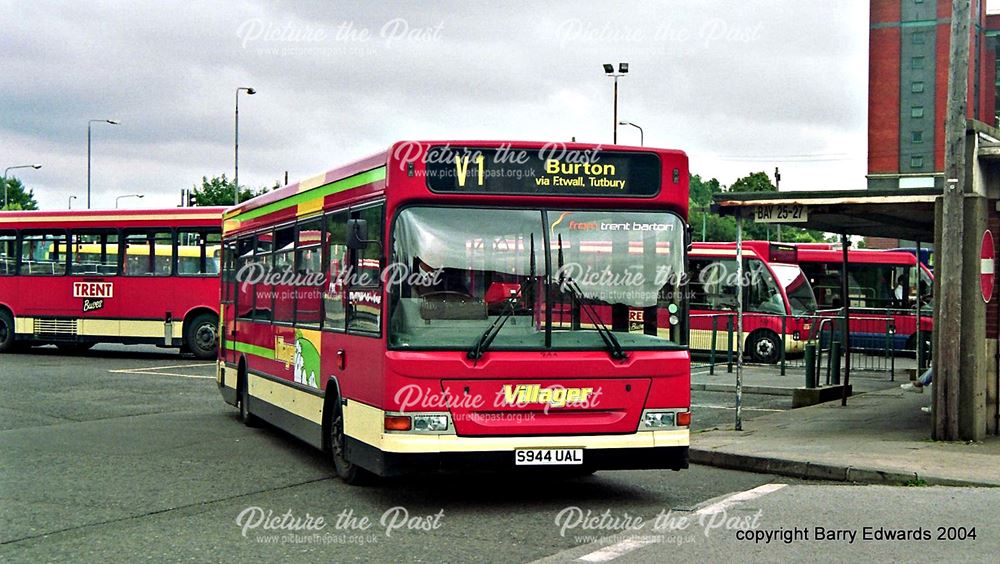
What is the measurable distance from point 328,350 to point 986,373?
7656 millimetres

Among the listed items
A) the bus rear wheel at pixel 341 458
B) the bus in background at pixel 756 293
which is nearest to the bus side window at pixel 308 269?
the bus rear wheel at pixel 341 458

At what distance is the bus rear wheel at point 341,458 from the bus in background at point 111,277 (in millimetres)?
16959

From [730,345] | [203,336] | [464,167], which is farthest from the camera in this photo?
[203,336]

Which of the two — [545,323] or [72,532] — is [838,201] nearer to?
[545,323]

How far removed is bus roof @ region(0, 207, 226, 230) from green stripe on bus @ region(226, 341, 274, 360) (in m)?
11.4

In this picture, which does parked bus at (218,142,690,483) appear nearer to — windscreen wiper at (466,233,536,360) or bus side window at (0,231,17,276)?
windscreen wiper at (466,233,536,360)

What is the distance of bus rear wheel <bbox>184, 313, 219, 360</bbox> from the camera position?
91.4 feet

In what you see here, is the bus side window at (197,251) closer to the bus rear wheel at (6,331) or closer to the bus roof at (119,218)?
the bus roof at (119,218)

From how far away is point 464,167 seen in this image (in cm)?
956

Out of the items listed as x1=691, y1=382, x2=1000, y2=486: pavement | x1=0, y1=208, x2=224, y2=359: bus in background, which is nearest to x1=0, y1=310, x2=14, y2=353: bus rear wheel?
x1=0, y1=208, x2=224, y2=359: bus in background

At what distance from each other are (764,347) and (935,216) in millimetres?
17478

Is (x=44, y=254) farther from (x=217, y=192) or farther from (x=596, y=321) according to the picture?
(x=217, y=192)

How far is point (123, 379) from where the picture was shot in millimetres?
22062

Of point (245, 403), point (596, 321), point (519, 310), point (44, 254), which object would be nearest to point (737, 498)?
point (596, 321)
